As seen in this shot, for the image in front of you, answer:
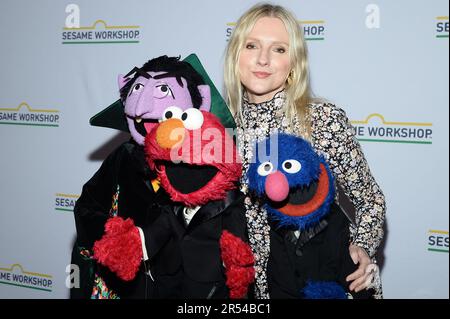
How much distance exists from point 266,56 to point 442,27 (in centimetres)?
68

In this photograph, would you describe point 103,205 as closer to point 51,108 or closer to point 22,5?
point 51,108

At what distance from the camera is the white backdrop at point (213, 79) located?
1.60 meters

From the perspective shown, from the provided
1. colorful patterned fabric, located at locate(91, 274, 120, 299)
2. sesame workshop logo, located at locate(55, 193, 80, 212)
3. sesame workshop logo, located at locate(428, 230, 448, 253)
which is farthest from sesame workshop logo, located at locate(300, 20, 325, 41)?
sesame workshop logo, located at locate(55, 193, 80, 212)

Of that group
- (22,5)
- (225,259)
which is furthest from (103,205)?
(22,5)

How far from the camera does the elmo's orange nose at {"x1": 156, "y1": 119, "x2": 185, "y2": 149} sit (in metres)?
0.99

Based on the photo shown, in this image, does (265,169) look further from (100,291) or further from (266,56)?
(100,291)

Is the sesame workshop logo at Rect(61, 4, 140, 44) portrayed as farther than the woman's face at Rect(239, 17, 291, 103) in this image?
Yes

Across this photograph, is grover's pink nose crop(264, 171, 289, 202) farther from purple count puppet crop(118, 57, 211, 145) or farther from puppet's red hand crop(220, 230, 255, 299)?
purple count puppet crop(118, 57, 211, 145)

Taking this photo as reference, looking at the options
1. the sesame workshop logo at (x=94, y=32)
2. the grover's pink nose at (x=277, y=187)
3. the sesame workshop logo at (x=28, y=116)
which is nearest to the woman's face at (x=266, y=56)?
the grover's pink nose at (x=277, y=187)

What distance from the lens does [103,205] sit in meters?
1.23

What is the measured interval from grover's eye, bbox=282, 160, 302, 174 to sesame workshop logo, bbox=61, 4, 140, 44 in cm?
114

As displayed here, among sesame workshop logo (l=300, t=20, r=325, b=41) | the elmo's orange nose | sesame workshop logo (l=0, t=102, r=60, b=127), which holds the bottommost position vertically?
the elmo's orange nose

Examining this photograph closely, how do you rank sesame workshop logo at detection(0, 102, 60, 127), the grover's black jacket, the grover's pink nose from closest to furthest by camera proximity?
the grover's pink nose, the grover's black jacket, sesame workshop logo at detection(0, 102, 60, 127)
